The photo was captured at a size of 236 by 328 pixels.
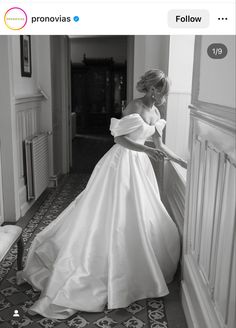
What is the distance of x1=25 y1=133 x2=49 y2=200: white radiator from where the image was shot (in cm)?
400

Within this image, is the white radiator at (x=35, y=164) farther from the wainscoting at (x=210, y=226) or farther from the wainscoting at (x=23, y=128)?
the wainscoting at (x=210, y=226)

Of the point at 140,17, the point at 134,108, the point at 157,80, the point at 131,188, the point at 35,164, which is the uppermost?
the point at 140,17

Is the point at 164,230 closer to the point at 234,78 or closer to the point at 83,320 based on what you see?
the point at 83,320

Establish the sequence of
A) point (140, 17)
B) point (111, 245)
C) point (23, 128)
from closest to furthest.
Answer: point (140, 17), point (111, 245), point (23, 128)

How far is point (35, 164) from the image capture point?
13.5ft

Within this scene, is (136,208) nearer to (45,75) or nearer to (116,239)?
(116,239)

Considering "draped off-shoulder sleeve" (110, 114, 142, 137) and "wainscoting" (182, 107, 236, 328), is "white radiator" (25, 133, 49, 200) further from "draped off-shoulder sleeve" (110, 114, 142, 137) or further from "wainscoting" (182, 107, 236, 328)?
"wainscoting" (182, 107, 236, 328)

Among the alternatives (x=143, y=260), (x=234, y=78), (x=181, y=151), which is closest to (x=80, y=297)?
(x=143, y=260)

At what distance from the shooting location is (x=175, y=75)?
337 centimetres

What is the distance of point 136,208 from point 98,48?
30.2 ft

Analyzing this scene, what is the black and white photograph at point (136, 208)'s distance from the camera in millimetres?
1608

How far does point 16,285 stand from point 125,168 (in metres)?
1.10

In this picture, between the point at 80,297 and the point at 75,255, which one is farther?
the point at 75,255

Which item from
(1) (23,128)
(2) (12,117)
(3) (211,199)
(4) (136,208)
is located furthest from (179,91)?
(3) (211,199)
